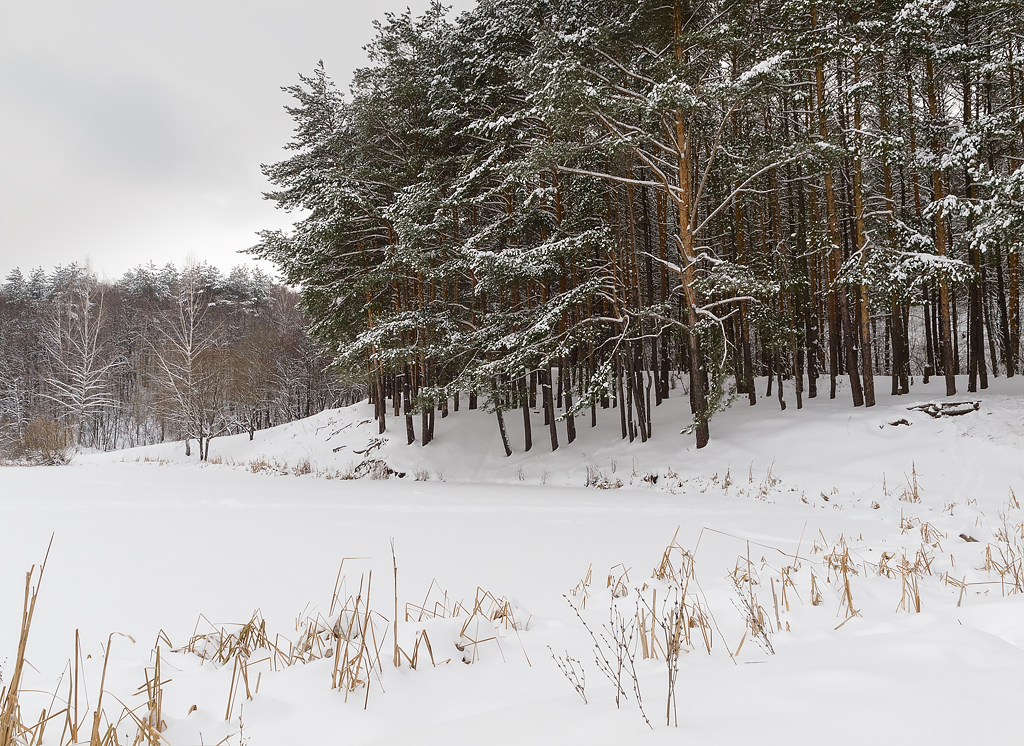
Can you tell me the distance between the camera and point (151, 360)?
2973 centimetres

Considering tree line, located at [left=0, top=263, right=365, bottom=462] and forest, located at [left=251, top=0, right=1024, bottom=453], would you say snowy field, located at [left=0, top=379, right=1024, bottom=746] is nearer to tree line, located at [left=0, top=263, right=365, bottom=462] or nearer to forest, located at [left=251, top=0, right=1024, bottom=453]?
forest, located at [left=251, top=0, right=1024, bottom=453]

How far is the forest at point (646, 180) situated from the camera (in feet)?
34.7

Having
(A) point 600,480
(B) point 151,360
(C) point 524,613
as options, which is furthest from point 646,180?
(B) point 151,360

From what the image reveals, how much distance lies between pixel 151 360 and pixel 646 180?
1188 inches

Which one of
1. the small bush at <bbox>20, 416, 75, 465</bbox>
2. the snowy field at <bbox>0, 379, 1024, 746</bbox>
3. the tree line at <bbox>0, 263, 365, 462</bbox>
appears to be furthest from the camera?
the tree line at <bbox>0, 263, 365, 462</bbox>

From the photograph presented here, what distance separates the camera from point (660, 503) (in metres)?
7.18

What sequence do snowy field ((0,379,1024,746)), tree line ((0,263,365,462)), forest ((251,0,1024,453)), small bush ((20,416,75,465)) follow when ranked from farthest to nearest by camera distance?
tree line ((0,263,365,462)) < small bush ((20,416,75,465)) < forest ((251,0,1024,453)) < snowy field ((0,379,1024,746))

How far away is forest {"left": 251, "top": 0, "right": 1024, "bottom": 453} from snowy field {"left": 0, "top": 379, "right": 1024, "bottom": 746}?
4.64m

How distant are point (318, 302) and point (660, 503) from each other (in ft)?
40.4

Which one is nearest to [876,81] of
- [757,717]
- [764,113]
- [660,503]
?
[764,113]

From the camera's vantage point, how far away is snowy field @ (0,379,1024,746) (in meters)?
1.40

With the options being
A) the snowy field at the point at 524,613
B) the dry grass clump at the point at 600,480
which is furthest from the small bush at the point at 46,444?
the dry grass clump at the point at 600,480

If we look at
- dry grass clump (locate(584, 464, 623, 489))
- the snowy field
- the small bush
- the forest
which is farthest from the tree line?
the snowy field

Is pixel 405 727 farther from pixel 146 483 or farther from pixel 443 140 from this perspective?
pixel 443 140
